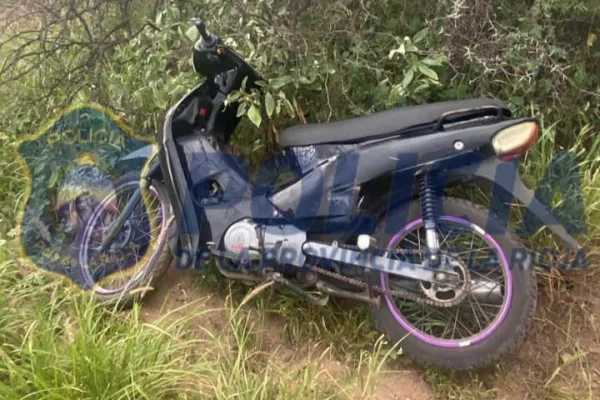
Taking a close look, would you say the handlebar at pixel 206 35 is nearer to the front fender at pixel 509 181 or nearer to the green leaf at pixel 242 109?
the green leaf at pixel 242 109

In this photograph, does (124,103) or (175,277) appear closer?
(175,277)

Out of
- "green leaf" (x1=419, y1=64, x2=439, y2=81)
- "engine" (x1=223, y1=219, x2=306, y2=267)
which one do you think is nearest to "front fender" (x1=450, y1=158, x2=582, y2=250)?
"green leaf" (x1=419, y1=64, x2=439, y2=81)

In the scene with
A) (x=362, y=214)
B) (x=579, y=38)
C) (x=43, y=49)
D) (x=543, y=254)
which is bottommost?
(x=543, y=254)

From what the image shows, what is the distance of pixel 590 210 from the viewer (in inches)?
111

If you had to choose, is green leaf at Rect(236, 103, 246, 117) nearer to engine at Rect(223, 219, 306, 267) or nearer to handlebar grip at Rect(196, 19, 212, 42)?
handlebar grip at Rect(196, 19, 212, 42)

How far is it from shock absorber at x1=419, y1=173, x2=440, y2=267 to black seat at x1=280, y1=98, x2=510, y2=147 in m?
0.23

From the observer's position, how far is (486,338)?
2.40 meters

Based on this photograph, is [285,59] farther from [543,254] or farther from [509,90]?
[543,254]

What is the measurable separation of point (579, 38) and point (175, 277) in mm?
2450

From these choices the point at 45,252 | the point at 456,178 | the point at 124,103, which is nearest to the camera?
the point at 456,178

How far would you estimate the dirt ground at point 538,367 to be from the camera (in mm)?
2455

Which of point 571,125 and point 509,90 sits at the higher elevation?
point 509,90

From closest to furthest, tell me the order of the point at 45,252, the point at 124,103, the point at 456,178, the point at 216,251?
the point at 456,178
the point at 216,251
the point at 45,252
the point at 124,103

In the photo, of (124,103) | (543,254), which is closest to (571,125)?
(543,254)
